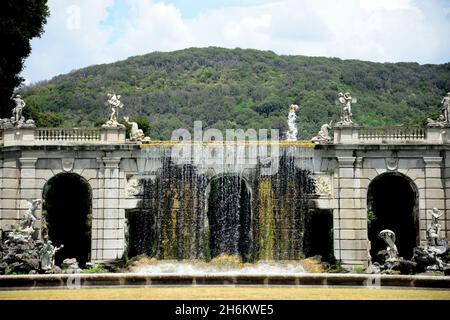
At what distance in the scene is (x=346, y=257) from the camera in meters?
38.7

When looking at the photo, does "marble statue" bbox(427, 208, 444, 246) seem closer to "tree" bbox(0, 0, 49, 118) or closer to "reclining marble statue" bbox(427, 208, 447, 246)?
"reclining marble statue" bbox(427, 208, 447, 246)

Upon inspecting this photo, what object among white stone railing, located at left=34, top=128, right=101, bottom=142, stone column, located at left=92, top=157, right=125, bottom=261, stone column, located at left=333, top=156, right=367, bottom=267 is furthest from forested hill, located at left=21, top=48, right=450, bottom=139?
stone column, located at left=333, top=156, right=367, bottom=267

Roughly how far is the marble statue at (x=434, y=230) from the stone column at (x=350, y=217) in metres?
3.44

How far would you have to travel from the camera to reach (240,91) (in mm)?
84750

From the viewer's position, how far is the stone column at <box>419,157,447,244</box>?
38656 millimetres

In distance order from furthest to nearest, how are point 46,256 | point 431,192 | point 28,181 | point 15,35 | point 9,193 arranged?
point 15,35 → point 28,181 → point 9,193 → point 431,192 → point 46,256

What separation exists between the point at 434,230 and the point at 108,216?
15.3m

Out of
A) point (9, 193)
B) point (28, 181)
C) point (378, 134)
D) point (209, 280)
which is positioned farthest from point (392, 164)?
point (9, 193)

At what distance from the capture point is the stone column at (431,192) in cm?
3866

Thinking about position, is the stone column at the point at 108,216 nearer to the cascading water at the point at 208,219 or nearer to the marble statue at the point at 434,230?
the cascading water at the point at 208,219

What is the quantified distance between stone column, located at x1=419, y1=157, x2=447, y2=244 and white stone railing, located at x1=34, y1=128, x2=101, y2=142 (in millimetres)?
16040

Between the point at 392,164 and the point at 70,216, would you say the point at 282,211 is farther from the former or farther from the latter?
the point at 70,216

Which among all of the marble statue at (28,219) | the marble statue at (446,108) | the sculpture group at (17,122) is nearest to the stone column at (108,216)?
the marble statue at (28,219)
